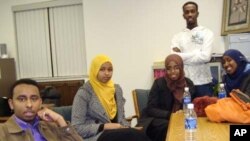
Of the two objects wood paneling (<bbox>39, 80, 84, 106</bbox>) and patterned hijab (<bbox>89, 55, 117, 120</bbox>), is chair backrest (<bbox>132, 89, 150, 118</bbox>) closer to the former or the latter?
patterned hijab (<bbox>89, 55, 117, 120</bbox>)

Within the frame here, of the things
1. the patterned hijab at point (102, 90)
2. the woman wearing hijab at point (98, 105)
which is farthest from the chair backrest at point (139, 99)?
the patterned hijab at point (102, 90)

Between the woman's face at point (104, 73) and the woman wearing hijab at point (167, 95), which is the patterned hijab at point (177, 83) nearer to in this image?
the woman wearing hijab at point (167, 95)

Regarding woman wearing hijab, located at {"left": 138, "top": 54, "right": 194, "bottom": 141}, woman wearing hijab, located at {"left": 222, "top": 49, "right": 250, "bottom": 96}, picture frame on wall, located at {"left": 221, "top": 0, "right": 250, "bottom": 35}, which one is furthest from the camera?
picture frame on wall, located at {"left": 221, "top": 0, "right": 250, "bottom": 35}

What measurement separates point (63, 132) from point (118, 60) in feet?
10.7

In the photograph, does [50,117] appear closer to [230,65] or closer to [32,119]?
[32,119]

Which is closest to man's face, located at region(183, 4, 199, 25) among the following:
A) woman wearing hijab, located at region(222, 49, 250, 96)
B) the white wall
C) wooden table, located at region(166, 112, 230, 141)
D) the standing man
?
the standing man

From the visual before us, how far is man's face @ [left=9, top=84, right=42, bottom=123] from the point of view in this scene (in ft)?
6.31

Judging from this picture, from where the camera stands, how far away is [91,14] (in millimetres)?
5191

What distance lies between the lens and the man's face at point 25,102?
1.92 meters

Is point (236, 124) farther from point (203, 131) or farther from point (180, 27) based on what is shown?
point (180, 27)

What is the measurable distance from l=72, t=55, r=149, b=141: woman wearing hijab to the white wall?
6.74 feet

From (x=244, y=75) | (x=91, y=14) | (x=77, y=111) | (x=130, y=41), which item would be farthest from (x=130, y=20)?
(x=77, y=111)

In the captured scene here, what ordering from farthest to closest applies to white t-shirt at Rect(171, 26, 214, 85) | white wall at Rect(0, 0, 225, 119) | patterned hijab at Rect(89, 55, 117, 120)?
white wall at Rect(0, 0, 225, 119)
white t-shirt at Rect(171, 26, 214, 85)
patterned hijab at Rect(89, 55, 117, 120)

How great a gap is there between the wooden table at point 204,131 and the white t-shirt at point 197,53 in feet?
3.75
